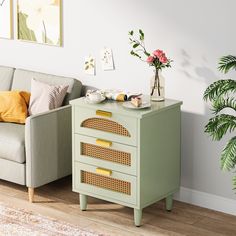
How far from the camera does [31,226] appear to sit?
4492mm

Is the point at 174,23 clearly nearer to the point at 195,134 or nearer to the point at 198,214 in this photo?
the point at 195,134

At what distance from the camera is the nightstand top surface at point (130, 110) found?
4.36 metres

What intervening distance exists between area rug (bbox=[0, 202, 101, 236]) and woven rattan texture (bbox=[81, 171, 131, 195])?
0.34 m

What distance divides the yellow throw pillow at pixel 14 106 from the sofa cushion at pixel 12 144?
0.20m

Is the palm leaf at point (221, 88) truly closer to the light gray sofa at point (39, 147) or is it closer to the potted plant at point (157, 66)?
the potted plant at point (157, 66)

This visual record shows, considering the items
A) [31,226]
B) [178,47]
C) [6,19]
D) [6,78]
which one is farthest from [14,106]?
[178,47]

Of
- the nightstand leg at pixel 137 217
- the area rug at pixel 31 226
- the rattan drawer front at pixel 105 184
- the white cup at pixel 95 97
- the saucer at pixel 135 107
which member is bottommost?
the area rug at pixel 31 226

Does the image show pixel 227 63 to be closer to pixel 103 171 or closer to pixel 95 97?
pixel 95 97

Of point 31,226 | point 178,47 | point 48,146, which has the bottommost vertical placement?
point 31,226

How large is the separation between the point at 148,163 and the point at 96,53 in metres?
1.08

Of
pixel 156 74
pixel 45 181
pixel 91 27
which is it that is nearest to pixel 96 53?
pixel 91 27

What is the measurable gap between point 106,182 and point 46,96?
0.87 m

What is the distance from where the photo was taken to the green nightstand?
14.5 feet

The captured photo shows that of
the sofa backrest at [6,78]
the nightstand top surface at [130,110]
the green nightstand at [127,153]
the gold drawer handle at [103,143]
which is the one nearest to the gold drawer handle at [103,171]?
the green nightstand at [127,153]
